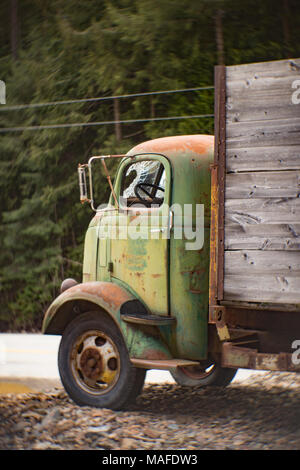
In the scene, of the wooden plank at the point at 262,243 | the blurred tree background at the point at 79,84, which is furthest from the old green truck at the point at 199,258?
the blurred tree background at the point at 79,84

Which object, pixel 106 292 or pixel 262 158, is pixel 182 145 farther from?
pixel 106 292

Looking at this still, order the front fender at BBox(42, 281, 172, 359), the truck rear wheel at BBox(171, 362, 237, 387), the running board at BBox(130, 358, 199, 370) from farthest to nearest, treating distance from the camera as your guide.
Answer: the truck rear wheel at BBox(171, 362, 237, 387)
the front fender at BBox(42, 281, 172, 359)
the running board at BBox(130, 358, 199, 370)

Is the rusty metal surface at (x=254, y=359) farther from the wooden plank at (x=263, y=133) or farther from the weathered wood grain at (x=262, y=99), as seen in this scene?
the weathered wood grain at (x=262, y=99)

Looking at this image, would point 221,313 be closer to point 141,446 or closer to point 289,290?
point 289,290

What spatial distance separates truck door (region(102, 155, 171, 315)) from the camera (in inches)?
202

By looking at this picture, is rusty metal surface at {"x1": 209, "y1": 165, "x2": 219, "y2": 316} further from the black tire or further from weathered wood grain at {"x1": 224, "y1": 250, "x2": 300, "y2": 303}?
the black tire

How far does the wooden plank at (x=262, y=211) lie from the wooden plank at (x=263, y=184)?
33 millimetres

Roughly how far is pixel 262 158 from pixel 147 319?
144 centimetres

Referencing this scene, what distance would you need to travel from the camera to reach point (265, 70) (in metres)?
4.33

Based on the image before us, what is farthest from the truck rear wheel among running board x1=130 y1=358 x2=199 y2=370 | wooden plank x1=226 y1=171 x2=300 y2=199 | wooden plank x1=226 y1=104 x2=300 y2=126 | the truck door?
wooden plank x1=226 y1=104 x2=300 y2=126

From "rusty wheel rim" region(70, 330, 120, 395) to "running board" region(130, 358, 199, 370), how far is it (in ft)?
0.78

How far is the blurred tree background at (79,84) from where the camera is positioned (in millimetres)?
10711

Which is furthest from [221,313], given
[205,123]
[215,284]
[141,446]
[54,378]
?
[205,123]

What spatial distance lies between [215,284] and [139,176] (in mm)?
1391
